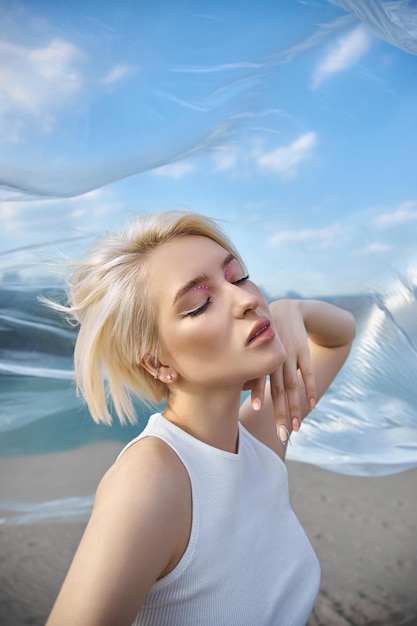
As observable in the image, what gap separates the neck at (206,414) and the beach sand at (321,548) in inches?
37.5

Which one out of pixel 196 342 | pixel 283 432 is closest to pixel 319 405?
pixel 283 432

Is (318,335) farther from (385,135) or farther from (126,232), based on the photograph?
(385,135)

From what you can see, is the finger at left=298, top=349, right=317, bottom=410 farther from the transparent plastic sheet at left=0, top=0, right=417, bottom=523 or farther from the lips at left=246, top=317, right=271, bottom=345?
the transparent plastic sheet at left=0, top=0, right=417, bottom=523

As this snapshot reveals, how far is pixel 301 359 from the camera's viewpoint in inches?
42.3

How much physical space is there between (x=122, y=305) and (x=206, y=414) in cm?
22

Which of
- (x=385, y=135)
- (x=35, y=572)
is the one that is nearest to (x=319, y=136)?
(x=385, y=135)

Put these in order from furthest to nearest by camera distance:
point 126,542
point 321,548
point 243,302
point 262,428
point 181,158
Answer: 1. point 321,548
2. point 181,158
3. point 262,428
4. point 243,302
5. point 126,542

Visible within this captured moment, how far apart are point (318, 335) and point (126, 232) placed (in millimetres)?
503

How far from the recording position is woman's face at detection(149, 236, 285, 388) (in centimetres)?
89

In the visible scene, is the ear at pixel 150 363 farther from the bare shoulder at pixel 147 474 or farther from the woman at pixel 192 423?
the bare shoulder at pixel 147 474

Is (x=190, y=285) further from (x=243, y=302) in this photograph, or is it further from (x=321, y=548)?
(x=321, y=548)

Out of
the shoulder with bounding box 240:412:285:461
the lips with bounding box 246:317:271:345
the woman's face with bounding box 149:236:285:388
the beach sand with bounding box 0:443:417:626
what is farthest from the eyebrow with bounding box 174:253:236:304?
the beach sand with bounding box 0:443:417:626

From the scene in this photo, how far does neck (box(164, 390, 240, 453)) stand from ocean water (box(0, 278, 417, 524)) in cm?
82

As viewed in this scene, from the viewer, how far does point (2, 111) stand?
165 centimetres
